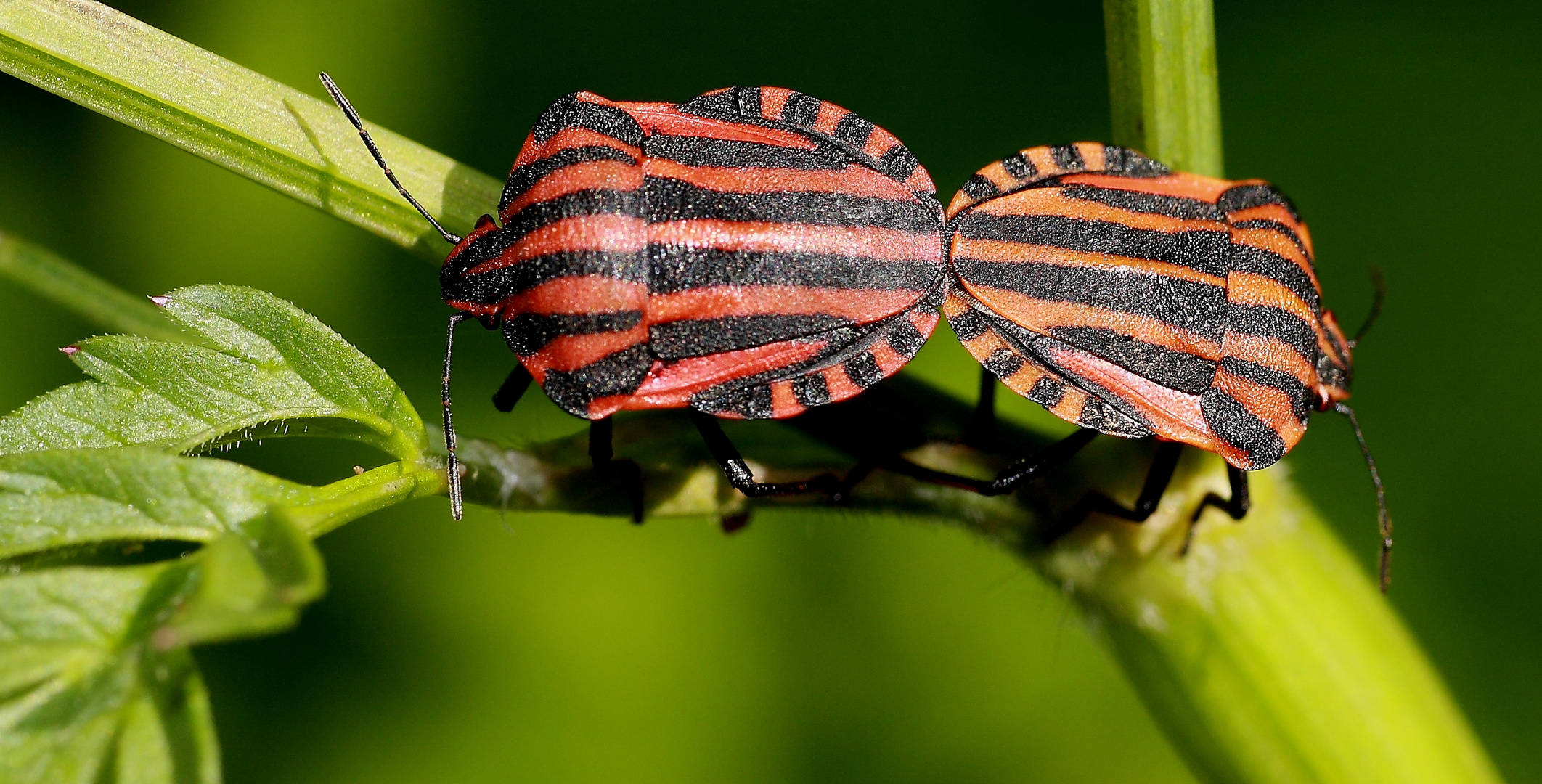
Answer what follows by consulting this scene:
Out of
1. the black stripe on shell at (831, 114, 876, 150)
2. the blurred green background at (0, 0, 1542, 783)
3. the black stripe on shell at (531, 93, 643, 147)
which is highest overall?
the black stripe on shell at (531, 93, 643, 147)

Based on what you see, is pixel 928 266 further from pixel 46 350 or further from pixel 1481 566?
pixel 46 350

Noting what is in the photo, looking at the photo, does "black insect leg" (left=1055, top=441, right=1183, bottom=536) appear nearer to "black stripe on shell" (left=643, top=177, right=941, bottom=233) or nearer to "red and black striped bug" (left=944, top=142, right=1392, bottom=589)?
"red and black striped bug" (left=944, top=142, right=1392, bottom=589)

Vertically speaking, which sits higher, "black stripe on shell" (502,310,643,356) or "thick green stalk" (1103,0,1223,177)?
"thick green stalk" (1103,0,1223,177)

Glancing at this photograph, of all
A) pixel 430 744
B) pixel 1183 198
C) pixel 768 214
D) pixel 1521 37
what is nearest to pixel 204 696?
pixel 768 214

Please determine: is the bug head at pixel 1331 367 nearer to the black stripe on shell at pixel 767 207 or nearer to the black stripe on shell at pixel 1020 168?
the black stripe on shell at pixel 1020 168

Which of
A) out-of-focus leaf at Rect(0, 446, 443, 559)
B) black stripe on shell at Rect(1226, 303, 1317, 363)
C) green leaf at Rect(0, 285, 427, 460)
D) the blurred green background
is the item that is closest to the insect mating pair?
black stripe on shell at Rect(1226, 303, 1317, 363)

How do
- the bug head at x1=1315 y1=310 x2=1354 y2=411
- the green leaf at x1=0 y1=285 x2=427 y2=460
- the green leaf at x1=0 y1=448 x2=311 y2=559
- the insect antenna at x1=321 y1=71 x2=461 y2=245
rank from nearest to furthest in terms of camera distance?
1. the green leaf at x1=0 y1=448 x2=311 y2=559
2. the green leaf at x1=0 y1=285 x2=427 y2=460
3. the insect antenna at x1=321 y1=71 x2=461 y2=245
4. the bug head at x1=1315 y1=310 x2=1354 y2=411

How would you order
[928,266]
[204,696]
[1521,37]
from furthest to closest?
[1521,37]
[928,266]
[204,696]

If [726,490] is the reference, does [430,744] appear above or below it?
below
